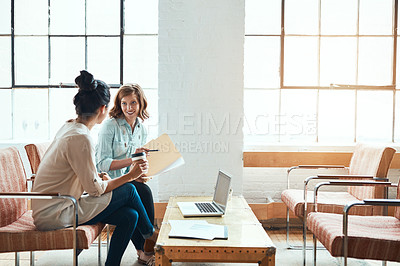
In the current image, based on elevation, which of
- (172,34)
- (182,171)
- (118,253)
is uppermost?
(172,34)

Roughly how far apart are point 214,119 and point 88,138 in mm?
1824

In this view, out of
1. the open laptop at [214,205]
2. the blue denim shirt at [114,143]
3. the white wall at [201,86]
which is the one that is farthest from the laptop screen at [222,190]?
the white wall at [201,86]

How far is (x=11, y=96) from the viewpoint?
4.25m

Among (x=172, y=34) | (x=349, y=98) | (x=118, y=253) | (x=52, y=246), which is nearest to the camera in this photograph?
(x=52, y=246)

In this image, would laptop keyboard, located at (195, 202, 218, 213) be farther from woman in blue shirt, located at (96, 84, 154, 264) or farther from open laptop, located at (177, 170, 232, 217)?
woman in blue shirt, located at (96, 84, 154, 264)

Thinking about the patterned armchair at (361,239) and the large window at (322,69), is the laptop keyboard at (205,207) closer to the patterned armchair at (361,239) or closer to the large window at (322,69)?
the patterned armchair at (361,239)

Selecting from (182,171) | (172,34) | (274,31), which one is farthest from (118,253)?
(274,31)

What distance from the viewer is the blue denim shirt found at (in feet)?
9.93

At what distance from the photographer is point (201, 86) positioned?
3805 millimetres

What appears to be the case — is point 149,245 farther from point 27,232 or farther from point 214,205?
point 27,232

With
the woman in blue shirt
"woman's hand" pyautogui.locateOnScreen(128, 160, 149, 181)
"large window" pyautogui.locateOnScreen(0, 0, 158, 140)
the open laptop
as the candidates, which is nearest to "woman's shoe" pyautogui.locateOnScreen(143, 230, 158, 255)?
the woman in blue shirt

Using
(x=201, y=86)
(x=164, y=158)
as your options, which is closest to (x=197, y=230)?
(x=164, y=158)

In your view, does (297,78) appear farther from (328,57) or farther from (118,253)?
(118,253)

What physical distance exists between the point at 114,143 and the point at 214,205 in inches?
37.4
